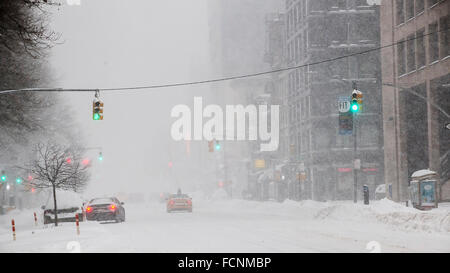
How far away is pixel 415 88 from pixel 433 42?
13.9 feet

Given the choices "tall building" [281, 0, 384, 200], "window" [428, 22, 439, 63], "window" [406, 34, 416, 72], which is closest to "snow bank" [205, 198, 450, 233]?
"window" [428, 22, 439, 63]

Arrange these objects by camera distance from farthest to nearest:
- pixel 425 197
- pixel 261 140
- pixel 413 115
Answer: pixel 261 140, pixel 413 115, pixel 425 197

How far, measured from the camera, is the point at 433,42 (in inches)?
1866

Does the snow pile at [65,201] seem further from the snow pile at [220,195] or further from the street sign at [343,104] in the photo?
the snow pile at [220,195]

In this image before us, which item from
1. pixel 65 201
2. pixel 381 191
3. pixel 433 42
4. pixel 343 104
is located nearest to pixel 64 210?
pixel 65 201

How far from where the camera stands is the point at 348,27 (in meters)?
75.2

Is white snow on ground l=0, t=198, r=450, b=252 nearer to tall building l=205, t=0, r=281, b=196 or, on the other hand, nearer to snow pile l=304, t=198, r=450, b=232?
snow pile l=304, t=198, r=450, b=232

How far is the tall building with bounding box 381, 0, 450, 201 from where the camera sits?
47.0m

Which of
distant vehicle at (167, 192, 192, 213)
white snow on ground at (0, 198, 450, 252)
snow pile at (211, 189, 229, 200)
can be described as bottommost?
snow pile at (211, 189, 229, 200)

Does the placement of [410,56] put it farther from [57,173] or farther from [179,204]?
[57,173]

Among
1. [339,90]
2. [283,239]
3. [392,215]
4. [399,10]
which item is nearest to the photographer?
[283,239]
